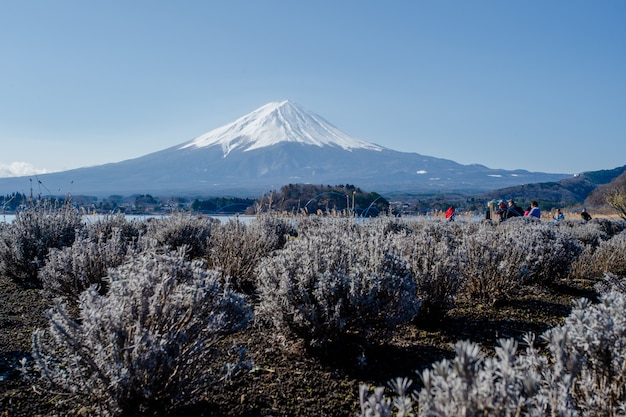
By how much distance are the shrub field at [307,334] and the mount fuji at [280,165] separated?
105630mm

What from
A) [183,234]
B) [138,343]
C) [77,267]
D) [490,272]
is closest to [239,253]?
[77,267]

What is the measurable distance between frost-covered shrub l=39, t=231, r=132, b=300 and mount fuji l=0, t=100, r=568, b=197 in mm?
105831

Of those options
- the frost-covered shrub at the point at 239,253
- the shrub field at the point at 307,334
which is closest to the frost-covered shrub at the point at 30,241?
the shrub field at the point at 307,334

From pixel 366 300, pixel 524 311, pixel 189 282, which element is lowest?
pixel 524 311

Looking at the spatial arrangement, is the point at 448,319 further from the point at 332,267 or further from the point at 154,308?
the point at 154,308

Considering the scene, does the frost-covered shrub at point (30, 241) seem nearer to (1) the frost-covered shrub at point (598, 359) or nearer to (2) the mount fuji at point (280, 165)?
(1) the frost-covered shrub at point (598, 359)

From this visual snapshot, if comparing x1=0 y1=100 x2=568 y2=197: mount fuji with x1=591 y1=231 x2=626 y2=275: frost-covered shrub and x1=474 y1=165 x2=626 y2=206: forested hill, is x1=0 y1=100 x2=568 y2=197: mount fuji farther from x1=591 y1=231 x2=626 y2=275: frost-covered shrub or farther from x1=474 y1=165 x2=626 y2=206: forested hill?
x1=591 y1=231 x2=626 y2=275: frost-covered shrub

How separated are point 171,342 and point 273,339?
1.32m

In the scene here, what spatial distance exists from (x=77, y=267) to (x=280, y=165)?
423 feet

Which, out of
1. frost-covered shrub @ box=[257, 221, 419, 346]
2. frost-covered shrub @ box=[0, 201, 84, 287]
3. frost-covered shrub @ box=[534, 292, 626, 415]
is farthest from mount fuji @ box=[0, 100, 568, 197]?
frost-covered shrub @ box=[534, 292, 626, 415]

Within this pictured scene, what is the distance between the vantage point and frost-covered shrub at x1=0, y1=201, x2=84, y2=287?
536 cm

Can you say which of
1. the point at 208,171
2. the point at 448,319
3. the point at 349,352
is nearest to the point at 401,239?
the point at 448,319

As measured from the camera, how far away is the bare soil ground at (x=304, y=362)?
242 cm

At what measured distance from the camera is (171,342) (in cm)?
218
